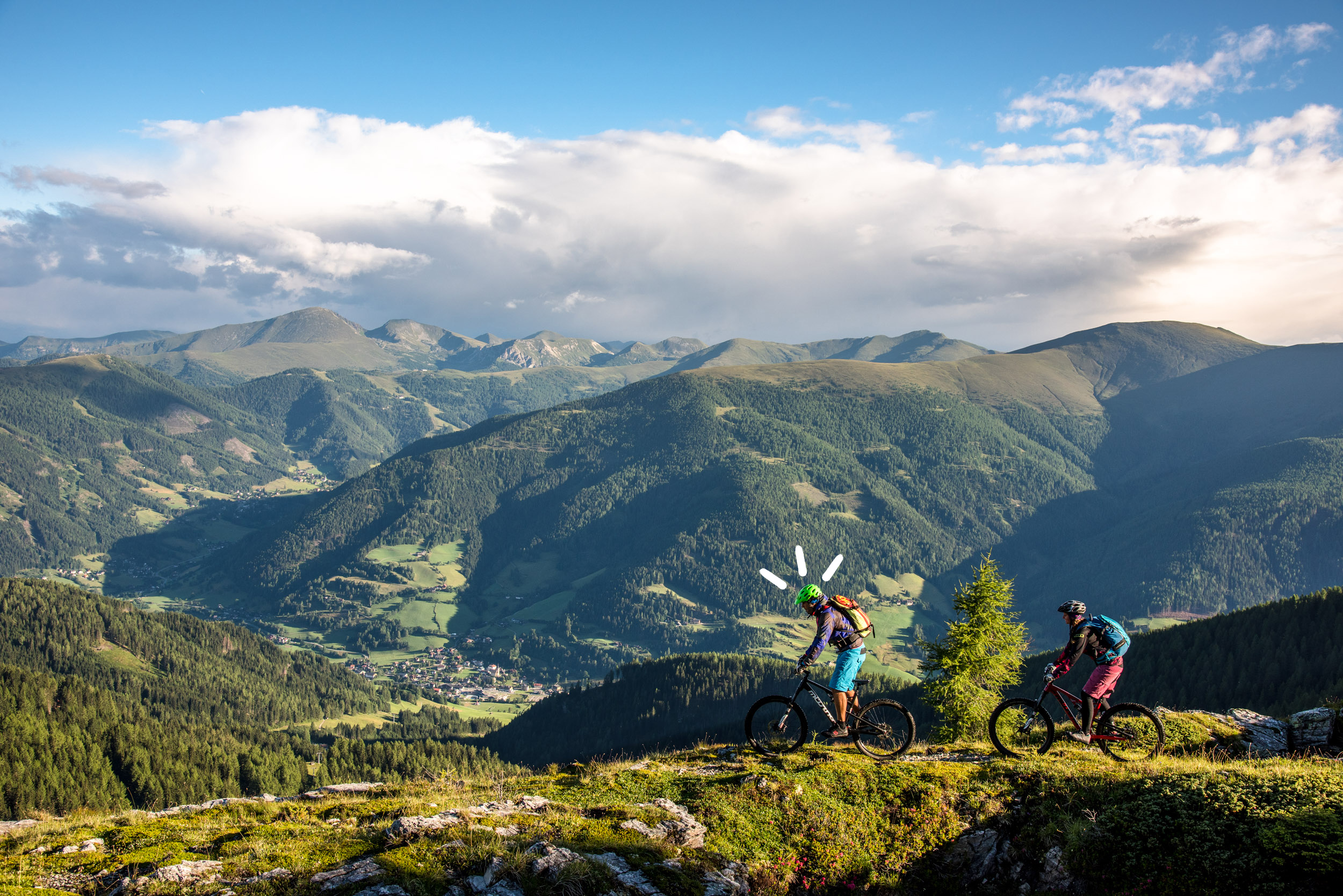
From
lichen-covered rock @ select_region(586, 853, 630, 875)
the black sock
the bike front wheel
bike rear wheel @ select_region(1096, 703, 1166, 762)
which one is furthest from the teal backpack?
lichen-covered rock @ select_region(586, 853, 630, 875)

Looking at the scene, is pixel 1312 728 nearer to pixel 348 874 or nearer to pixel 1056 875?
pixel 1056 875

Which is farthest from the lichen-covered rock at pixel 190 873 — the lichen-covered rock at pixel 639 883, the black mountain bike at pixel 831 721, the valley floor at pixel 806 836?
the black mountain bike at pixel 831 721

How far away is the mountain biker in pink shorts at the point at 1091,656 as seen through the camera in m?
21.1

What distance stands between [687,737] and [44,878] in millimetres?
179412

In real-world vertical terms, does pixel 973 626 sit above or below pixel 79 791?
above

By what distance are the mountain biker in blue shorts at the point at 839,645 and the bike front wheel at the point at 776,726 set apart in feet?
4.89

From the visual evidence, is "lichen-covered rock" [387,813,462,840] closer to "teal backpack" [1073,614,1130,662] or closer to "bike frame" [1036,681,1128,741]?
"bike frame" [1036,681,1128,741]

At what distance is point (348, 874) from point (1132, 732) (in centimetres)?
2282

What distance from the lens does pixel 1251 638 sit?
136m

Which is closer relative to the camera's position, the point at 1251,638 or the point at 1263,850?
the point at 1263,850

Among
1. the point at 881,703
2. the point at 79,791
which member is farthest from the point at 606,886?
the point at 79,791

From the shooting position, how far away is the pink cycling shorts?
68.9ft

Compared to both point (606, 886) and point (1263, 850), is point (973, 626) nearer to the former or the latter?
point (1263, 850)

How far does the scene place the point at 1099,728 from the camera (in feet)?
71.6
